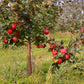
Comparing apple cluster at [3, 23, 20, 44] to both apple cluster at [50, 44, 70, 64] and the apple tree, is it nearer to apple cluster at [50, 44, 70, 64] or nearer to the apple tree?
the apple tree

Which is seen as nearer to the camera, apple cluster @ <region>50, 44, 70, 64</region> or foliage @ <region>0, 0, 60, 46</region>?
foliage @ <region>0, 0, 60, 46</region>

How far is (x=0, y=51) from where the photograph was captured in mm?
5883

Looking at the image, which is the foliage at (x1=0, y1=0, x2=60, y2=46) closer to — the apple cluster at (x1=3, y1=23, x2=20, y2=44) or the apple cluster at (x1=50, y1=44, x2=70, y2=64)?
the apple cluster at (x1=3, y1=23, x2=20, y2=44)

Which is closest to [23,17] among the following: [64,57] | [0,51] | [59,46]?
[59,46]

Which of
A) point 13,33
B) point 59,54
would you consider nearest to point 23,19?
point 13,33

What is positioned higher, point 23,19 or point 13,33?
point 23,19

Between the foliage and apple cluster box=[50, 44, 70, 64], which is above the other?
the foliage

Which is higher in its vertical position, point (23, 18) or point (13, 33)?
point (23, 18)

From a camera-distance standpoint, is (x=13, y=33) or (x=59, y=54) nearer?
(x=13, y=33)

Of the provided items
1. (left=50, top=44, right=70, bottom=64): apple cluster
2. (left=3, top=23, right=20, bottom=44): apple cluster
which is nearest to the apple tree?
(left=3, top=23, right=20, bottom=44): apple cluster

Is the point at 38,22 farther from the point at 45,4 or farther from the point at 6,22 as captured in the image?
the point at 6,22

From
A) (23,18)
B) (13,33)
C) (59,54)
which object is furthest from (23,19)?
(59,54)

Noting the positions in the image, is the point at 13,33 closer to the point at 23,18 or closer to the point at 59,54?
the point at 23,18

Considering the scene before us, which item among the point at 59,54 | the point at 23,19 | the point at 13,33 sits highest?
the point at 23,19
